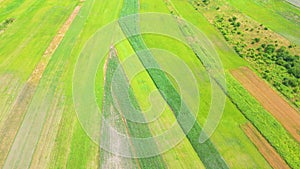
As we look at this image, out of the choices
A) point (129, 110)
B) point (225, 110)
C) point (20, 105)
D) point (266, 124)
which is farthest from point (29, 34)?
point (266, 124)

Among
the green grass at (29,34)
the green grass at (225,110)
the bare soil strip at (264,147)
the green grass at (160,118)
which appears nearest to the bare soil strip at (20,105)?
the green grass at (29,34)

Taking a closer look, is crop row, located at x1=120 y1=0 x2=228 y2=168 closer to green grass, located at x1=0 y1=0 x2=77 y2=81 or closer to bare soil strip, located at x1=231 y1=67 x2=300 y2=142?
bare soil strip, located at x1=231 y1=67 x2=300 y2=142

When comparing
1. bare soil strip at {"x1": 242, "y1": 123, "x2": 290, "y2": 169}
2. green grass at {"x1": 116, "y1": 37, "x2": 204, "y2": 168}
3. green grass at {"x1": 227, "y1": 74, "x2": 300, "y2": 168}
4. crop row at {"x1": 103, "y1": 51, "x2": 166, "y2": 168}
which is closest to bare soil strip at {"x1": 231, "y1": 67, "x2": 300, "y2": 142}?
green grass at {"x1": 227, "y1": 74, "x2": 300, "y2": 168}

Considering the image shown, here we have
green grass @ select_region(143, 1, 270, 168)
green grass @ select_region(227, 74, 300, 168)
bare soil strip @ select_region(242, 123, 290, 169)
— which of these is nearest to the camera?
bare soil strip @ select_region(242, 123, 290, 169)

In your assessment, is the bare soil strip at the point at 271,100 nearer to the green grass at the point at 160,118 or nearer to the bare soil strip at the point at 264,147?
the bare soil strip at the point at 264,147

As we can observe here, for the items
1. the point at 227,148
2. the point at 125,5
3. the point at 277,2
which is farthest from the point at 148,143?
the point at 277,2

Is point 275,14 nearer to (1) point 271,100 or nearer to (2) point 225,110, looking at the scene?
(1) point 271,100

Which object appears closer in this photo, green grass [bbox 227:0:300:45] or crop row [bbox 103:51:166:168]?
crop row [bbox 103:51:166:168]
